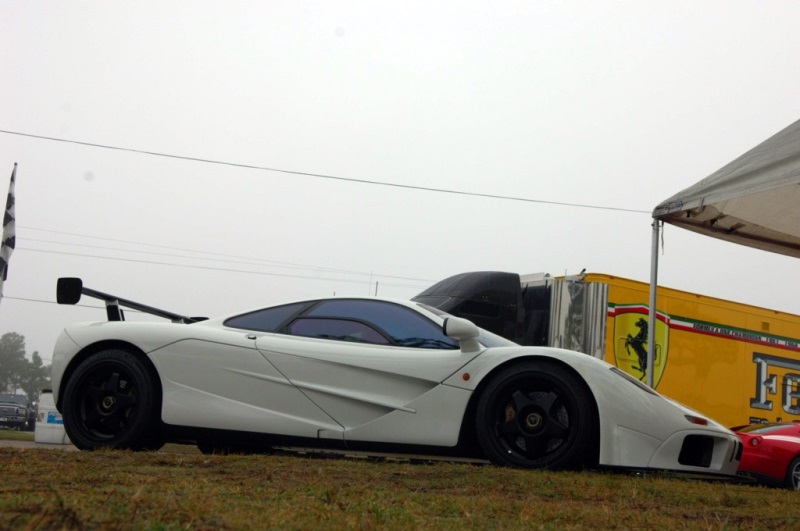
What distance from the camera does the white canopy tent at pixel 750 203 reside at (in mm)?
6901

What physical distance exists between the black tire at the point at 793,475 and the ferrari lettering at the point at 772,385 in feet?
12.4

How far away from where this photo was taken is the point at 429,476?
427 centimetres

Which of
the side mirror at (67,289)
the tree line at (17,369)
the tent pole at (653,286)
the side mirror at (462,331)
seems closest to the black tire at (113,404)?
the side mirror at (67,289)

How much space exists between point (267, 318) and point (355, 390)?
0.91 m

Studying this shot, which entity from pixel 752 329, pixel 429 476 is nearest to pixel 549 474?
pixel 429 476

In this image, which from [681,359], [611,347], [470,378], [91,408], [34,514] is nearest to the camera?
[34,514]

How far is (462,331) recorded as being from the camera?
16.6ft

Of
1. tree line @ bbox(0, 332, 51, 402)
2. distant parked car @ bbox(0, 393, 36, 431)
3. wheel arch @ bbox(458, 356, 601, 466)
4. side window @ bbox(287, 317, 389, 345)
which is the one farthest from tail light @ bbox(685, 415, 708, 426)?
tree line @ bbox(0, 332, 51, 402)

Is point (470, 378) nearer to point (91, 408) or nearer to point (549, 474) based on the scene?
→ point (549, 474)

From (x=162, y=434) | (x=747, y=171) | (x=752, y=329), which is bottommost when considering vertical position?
(x=162, y=434)

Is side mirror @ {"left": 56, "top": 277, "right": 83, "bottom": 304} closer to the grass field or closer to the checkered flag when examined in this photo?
the grass field

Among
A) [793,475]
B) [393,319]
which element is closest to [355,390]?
[393,319]

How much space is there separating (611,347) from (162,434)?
23.7 feet

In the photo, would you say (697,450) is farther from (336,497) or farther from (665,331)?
(665,331)
